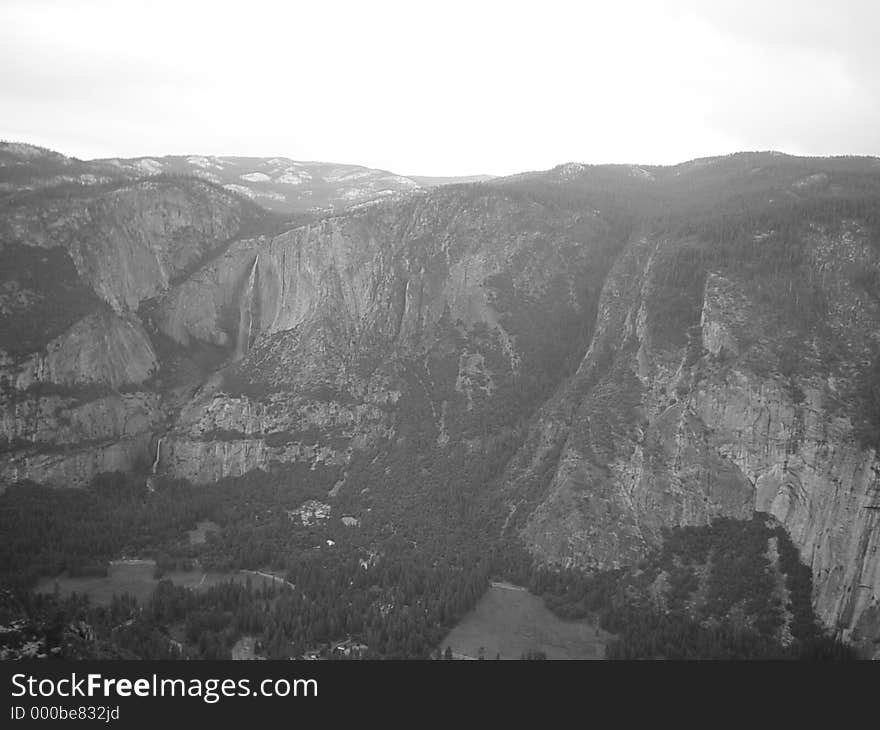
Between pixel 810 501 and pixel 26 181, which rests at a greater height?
pixel 26 181

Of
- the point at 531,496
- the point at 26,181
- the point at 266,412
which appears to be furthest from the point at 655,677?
the point at 26,181

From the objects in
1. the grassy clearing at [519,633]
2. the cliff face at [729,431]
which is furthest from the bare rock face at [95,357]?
the grassy clearing at [519,633]

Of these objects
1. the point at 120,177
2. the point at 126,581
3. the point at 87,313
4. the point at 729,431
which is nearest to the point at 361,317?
the point at 87,313

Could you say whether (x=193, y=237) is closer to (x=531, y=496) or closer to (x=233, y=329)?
(x=233, y=329)

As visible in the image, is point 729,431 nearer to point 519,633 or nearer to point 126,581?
point 519,633

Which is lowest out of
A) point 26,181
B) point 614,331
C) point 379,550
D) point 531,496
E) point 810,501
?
point 379,550

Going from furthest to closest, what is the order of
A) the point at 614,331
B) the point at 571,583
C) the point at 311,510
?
the point at 614,331, the point at 311,510, the point at 571,583

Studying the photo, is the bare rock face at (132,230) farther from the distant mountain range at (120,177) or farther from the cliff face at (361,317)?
the distant mountain range at (120,177)
